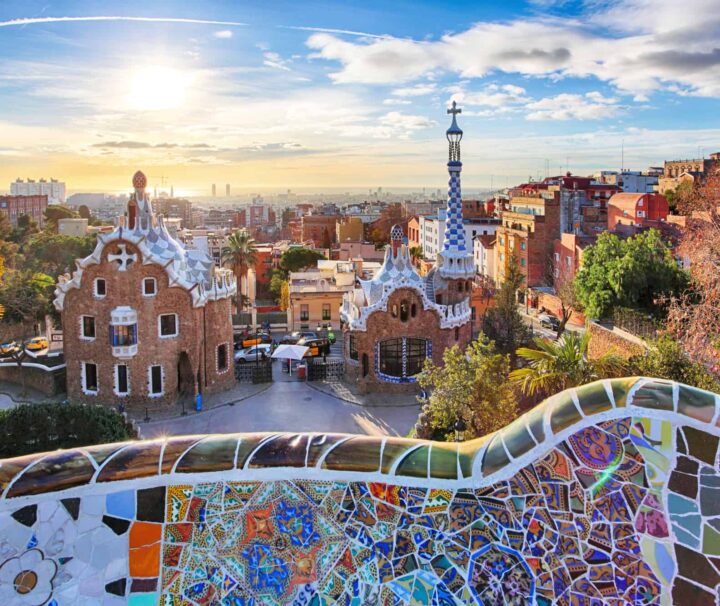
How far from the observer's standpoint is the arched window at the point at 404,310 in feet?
79.4

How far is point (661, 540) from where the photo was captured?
5.25 metres

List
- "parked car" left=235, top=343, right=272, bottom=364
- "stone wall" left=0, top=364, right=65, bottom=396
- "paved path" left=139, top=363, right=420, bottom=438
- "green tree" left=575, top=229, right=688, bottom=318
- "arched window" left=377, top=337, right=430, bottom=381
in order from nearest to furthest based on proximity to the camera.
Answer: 1. "paved path" left=139, top=363, right=420, bottom=438
2. "arched window" left=377, top=337, right=430, bottom=381
3. "stone wall" left=0, top=364, right=65, bottom=396
4. "green tree" left=575, top=229, right=688, bottom=318
5. "parked car" left=235, top=343, right=272, bottom=364

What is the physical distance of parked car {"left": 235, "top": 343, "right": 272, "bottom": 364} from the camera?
2814 cm

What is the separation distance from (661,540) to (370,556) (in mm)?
2316

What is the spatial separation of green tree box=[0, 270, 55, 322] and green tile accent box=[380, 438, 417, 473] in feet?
114

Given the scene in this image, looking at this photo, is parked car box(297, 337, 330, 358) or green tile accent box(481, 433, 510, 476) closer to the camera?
green tile accent box(481, 433, 510, 476)

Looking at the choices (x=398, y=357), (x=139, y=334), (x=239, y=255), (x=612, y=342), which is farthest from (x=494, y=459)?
(x=239, y=255)

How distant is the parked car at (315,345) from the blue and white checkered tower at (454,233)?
6.58 meters

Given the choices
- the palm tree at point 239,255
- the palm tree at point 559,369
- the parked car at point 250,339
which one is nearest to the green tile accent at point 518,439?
the palm tree at point 559,369

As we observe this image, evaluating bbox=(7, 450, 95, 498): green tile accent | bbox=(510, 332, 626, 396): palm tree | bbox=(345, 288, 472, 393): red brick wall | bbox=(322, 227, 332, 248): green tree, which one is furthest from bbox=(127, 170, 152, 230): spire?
bbox=(322, 227, 332, 248): green tree

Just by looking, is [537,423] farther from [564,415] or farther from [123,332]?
[123,332]

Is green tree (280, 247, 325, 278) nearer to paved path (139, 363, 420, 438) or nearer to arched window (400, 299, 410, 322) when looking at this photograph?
arched window (400, 299, 410, 322)

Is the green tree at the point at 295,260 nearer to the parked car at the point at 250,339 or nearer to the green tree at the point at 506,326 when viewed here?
the parked car at the point at 250,339

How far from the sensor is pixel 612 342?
2444cm
